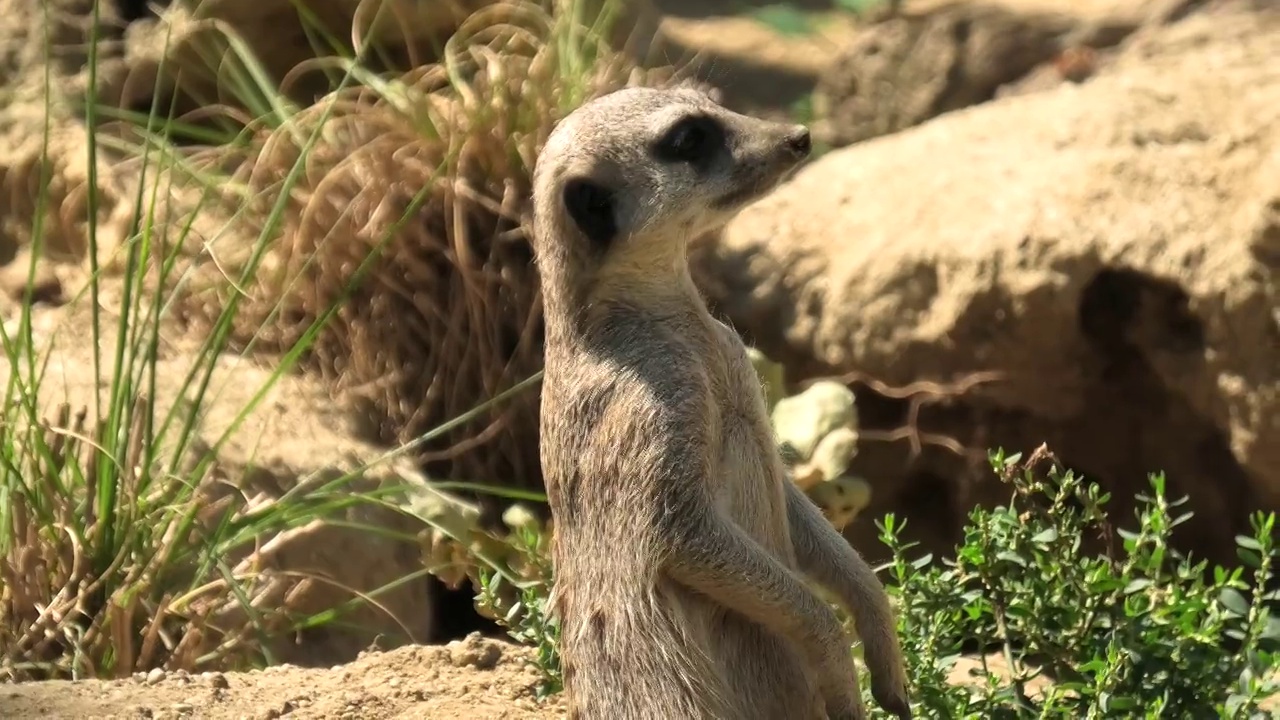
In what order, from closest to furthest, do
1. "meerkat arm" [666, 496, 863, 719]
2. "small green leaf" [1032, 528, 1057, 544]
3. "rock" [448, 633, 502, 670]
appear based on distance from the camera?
"meerkat arm" [666, 496, 863, 719]
"small green leaf" [1032, 528, 1057, 544]
"rock" [448, 633, 502, 670]

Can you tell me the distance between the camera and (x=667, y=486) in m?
2.23

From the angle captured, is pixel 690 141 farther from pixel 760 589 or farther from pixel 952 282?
pixel 952 282

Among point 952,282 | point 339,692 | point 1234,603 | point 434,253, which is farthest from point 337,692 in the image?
point 952,282

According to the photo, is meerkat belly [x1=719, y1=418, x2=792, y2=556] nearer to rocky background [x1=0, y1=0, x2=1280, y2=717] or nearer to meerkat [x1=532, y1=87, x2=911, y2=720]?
meerkat [x1=532, y1=87, x2=911, y2=720]

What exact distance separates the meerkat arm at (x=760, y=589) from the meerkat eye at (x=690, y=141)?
495 millimetres

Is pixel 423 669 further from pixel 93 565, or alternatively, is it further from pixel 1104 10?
pixel 1104 10

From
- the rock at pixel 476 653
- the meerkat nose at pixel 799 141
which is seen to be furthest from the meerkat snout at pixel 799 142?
the rock at pixel 476 653

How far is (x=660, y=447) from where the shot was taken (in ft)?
7.33

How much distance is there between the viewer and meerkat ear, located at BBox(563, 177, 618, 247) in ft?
7.68

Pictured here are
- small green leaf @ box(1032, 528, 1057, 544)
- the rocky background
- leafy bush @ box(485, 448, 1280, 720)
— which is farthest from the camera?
the rocky background

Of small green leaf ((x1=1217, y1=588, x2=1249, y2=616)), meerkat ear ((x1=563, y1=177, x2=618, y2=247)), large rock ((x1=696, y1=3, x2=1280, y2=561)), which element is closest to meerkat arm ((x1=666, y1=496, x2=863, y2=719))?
meerkat ear ((x1=563, y1=177, x2=618, y2=247))

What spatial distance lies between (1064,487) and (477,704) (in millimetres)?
1020

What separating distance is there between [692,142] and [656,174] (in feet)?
0.24

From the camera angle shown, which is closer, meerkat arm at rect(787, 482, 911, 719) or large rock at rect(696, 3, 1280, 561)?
meerkat arm at rect(787, 482, 911, 719)
